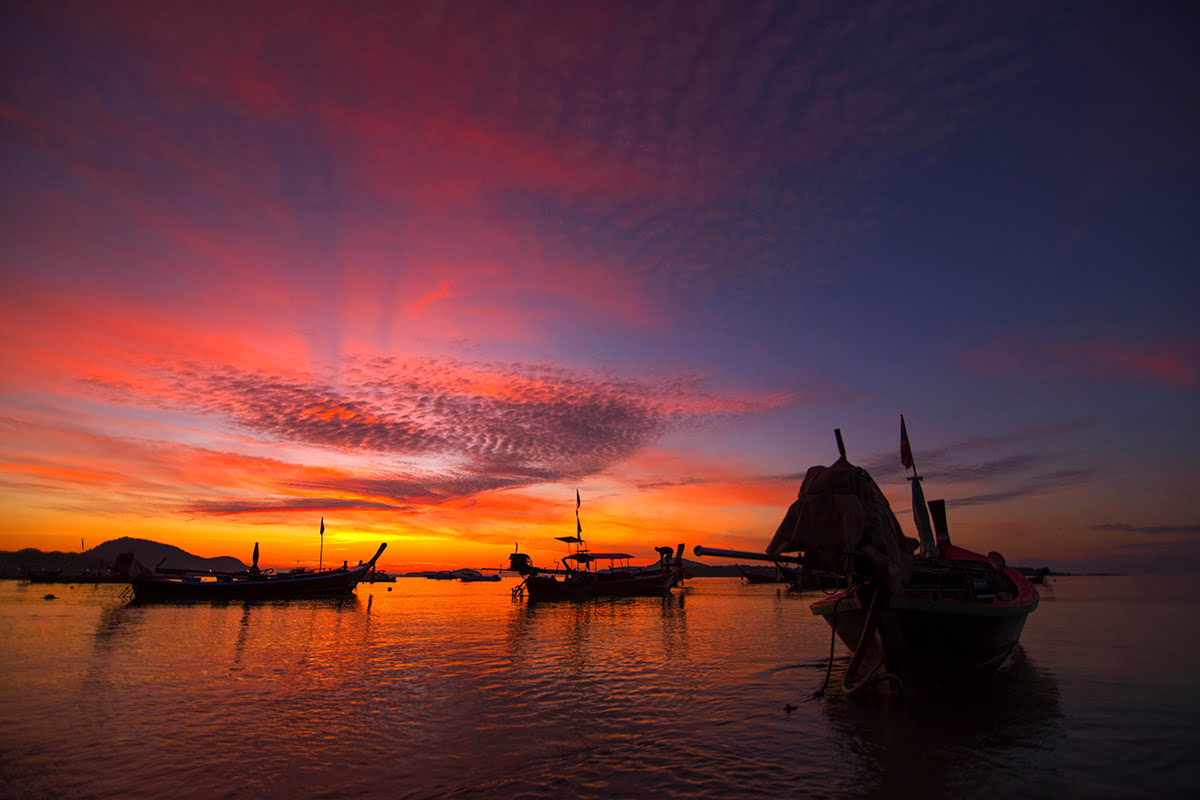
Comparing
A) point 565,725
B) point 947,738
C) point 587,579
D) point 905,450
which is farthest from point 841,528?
point 587,579

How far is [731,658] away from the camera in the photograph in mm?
23031

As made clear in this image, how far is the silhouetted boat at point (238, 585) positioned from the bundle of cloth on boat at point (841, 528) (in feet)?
194

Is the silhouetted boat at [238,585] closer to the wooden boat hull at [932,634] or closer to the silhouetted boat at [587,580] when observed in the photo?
the silhouetted boat at [587,580]

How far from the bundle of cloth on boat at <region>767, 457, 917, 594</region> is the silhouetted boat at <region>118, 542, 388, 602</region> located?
59017mm

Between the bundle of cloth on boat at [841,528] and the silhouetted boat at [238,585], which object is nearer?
the bundle of cloth on boat at [841,528]

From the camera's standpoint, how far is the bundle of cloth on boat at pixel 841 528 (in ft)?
42.5

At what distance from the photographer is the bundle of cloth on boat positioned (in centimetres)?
1296

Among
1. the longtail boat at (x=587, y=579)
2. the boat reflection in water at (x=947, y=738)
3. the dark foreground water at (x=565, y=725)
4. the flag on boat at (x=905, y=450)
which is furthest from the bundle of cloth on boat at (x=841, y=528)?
the longtail boat at (x=587, y=579)

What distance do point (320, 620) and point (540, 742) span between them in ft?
115

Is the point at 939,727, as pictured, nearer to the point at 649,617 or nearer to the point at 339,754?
the point at 339,754

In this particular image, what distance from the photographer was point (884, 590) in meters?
13.4

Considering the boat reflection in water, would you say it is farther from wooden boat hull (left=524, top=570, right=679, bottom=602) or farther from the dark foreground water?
wooden boat hull (left=524, top=570, right=679, bottom=602)

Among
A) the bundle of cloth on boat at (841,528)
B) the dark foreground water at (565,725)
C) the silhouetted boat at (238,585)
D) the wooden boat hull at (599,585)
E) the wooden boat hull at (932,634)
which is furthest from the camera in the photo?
the wooden boat hull at (599,585)

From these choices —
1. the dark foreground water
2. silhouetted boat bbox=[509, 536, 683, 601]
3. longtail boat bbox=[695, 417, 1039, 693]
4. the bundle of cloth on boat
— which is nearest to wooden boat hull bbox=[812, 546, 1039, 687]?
longtail boat bbox=[695, 417, 1039, 693]
